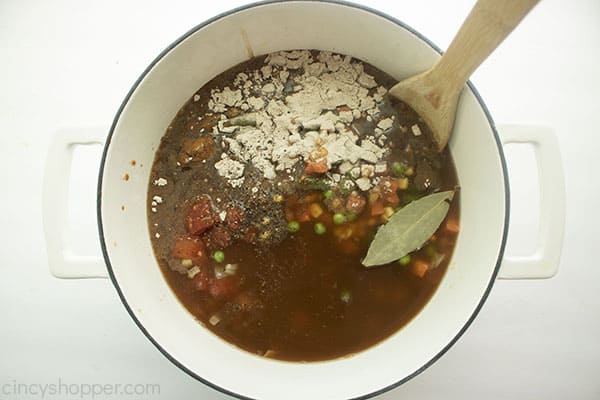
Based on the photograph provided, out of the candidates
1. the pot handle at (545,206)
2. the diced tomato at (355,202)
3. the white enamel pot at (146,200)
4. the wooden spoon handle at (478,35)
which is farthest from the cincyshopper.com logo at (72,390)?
the wooden spoon handle at (478,35)

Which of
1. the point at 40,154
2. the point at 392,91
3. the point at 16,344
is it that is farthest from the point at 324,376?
the point at 40,154

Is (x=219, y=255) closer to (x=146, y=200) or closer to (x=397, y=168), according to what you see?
(x=146, y=200)

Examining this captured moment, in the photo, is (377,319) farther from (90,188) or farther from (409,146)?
(90,188)

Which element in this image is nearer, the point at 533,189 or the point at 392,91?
the point at 392,91

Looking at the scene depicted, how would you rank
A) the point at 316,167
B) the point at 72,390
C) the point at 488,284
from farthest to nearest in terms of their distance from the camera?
the point at 72,390, the point at 316,167, the point at 488,284

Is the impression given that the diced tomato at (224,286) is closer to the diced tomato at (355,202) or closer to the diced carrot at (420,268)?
the diced tomato at (355,202)

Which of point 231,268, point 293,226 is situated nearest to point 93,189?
point 231,268

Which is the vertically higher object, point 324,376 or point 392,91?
point 392,91
